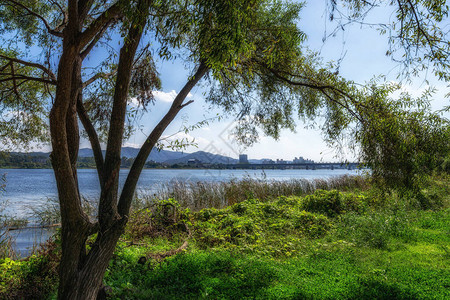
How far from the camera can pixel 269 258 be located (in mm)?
5066

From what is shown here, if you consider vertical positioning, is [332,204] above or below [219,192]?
below

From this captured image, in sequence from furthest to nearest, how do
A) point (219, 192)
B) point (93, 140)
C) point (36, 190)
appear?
point (36, 190), point (219, 192), point (93, 140)

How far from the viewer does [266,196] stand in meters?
12.1

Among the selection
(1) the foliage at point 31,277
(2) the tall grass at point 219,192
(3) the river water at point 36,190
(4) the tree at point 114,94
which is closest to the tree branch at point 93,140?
(4) the tree at point 114,94

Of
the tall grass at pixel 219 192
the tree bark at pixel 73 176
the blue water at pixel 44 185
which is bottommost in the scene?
the blue water at pixel 44 185

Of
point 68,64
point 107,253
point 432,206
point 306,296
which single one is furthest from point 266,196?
point 68,64

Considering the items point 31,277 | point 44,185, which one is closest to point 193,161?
point 31,277

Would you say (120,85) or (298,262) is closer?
(120,85)

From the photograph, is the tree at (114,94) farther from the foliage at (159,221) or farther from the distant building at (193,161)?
the distant building at (193,161)

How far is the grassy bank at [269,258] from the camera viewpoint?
369 cm

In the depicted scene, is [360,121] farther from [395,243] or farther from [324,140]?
[395,243]

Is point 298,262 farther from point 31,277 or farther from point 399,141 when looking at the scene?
point 31,277

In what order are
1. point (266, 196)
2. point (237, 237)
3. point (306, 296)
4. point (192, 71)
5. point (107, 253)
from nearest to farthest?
point (107, 253) → point (306, 296) → point (192, 71) → point (237, 237) → point (266, 196)

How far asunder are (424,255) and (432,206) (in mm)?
5857
